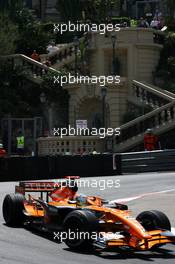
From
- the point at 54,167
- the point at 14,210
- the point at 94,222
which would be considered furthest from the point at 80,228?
the point at 54,167

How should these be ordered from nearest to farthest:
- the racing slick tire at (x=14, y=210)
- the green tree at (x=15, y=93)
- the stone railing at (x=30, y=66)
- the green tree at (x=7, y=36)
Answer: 1. the racing slick tire at (x=14, y=210)
2. the green tree at (x=15, y=93)
3. the green tree at (x=7, y=36)
4. the stone railing at (x=30, y=66)

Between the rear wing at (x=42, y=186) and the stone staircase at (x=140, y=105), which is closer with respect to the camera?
the rear wing at (x=42, y=186)

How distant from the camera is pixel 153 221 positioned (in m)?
10.8

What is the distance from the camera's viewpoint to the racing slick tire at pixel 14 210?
40.7ft

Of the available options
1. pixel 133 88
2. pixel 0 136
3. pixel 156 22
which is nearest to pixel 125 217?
pixel 133 88

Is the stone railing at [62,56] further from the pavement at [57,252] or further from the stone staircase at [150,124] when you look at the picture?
the pavement at [57,252]

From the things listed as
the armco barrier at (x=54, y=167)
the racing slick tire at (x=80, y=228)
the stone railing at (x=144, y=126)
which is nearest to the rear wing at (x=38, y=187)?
the racing slick tire at (x=80, y=228)

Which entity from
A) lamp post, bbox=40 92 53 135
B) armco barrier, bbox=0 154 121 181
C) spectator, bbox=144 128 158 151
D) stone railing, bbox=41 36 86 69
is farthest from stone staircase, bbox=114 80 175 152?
stone railing, bbox=41 36 86 69

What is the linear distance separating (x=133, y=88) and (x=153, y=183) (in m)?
13.7

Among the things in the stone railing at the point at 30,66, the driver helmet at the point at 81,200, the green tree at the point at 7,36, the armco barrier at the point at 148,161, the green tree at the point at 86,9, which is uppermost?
the green tree at the point at 86,9

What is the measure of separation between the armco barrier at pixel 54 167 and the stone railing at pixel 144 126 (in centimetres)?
543

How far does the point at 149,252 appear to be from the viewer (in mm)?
10531

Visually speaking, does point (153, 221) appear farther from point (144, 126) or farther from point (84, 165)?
point (144, 126)

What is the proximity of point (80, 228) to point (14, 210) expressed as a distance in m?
2.47
